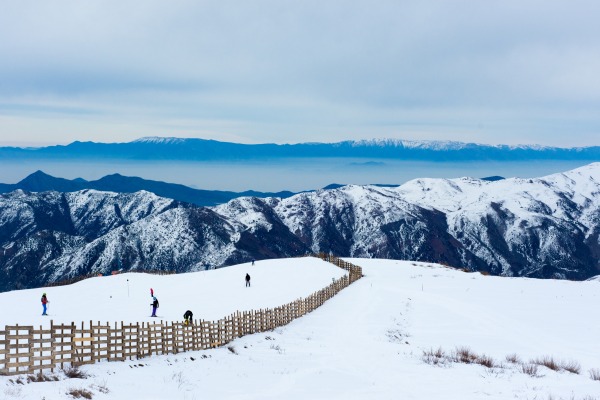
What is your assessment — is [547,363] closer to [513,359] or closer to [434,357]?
[513,359]

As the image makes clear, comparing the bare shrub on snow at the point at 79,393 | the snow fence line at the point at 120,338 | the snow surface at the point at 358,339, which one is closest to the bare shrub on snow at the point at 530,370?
the snow surface at the point at 358,339

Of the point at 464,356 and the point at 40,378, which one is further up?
the point at 40,378

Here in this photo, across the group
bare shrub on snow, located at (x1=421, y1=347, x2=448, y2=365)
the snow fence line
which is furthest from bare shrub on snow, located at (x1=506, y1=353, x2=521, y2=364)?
the snow fence line

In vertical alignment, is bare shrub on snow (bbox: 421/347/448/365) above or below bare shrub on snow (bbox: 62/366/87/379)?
below

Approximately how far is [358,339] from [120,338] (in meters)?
14.1

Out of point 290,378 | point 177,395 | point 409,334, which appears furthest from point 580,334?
point 177,395

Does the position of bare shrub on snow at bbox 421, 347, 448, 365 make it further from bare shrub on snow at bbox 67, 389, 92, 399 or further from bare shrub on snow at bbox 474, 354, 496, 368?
bare shrub on snow at bbox 67, 389, 92, 399

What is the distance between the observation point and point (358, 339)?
32.7 m

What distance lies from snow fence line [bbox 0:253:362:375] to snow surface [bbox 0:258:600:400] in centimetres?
73

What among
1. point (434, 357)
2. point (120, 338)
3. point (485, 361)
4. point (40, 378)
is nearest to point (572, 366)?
point (485, 361)

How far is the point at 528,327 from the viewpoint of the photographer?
38.9 metres

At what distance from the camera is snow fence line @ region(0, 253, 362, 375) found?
19703 millimetres

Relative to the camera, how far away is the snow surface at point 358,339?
20.4m

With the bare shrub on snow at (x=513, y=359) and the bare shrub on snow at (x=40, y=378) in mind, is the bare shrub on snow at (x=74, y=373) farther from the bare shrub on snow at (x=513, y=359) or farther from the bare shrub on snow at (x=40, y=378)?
the bare shrub on snow at (x=513, y=359)
